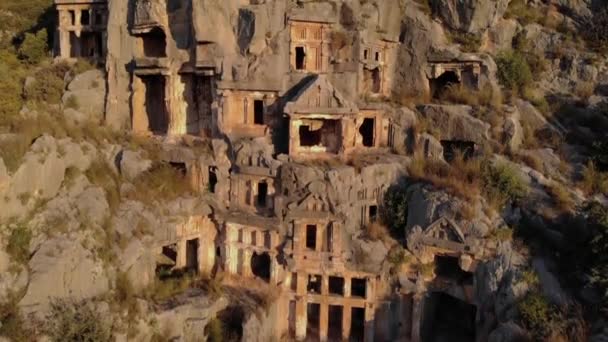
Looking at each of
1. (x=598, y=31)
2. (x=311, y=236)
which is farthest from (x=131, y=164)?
(x=598, y=31)

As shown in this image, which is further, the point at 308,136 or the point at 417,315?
the point at 308,136

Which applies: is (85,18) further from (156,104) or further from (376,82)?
(376,82)

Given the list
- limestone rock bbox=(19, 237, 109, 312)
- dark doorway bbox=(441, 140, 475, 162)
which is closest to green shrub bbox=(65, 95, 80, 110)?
limestone rock bbox=(19, 237, 109, 312)

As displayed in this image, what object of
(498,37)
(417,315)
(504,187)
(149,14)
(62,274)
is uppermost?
(149,14)

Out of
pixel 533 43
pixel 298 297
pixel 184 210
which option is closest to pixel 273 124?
pixel 184 210

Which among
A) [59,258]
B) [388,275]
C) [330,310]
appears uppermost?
[59,258]

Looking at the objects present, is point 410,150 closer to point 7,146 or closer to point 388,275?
point 388,275

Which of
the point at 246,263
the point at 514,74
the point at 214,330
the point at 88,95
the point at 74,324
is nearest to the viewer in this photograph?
the point at 74,324
